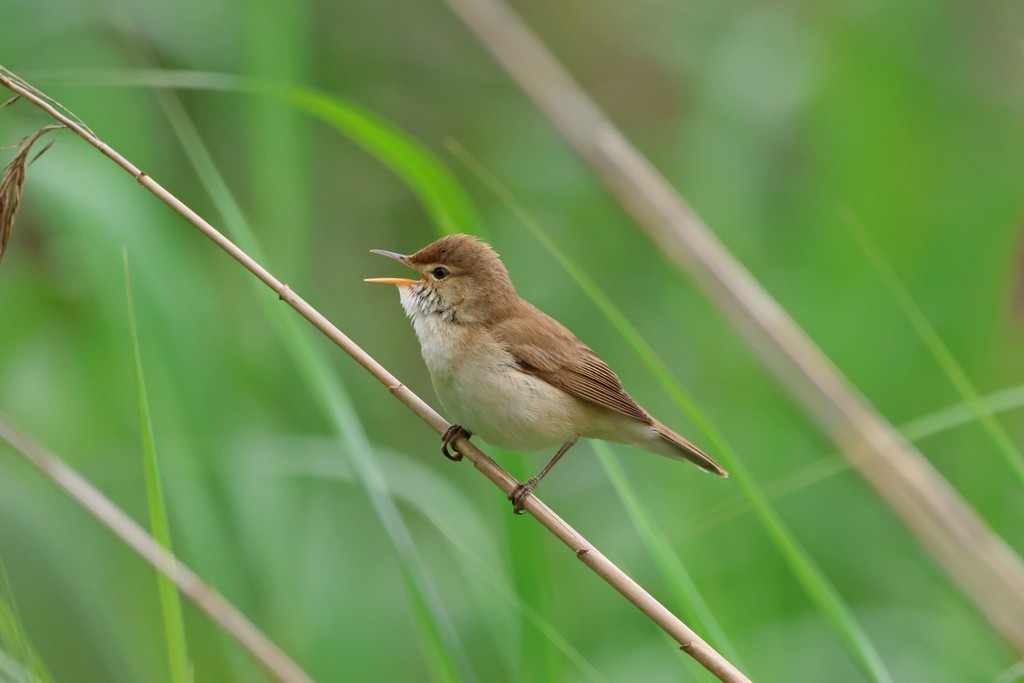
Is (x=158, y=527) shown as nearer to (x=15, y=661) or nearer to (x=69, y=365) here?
(x=15, y=661)

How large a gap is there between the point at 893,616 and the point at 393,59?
3.15 meters

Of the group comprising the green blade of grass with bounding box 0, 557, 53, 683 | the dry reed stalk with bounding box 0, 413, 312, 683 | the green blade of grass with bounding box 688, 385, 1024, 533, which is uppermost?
the green blade of grass with bounding box 688, 385, 1024, 533

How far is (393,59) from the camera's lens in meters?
5.13

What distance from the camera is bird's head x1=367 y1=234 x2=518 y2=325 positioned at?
2990 mm

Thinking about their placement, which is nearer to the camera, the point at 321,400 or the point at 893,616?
the point at 321,400

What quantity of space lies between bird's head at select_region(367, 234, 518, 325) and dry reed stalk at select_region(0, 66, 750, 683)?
0.65 meters

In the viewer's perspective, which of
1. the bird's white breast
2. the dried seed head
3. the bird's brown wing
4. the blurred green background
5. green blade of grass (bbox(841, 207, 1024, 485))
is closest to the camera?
the dried seed head

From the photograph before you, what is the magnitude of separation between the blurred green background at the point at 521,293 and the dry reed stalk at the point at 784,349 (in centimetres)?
14

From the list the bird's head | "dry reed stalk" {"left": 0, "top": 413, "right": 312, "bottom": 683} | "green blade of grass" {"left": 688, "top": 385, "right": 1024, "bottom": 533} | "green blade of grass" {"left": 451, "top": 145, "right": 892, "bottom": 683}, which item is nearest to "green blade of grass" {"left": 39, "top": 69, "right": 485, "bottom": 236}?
"green blade of grass" {"left": 451, "top": 145, "right": 892, "bottom": 683}

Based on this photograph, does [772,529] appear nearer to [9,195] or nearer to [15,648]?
[15,648]

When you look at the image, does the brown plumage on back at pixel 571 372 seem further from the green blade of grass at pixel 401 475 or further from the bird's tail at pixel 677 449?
the green blade of grass at pixel 401 475

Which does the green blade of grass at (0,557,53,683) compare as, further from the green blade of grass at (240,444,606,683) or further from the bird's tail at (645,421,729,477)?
the bird's tail at (645,421,729,477)

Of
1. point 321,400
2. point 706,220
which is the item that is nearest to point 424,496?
point 321,400

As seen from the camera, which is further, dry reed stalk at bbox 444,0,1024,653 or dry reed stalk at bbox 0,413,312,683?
dry reed stalk at bbox 444,0,1024,653
